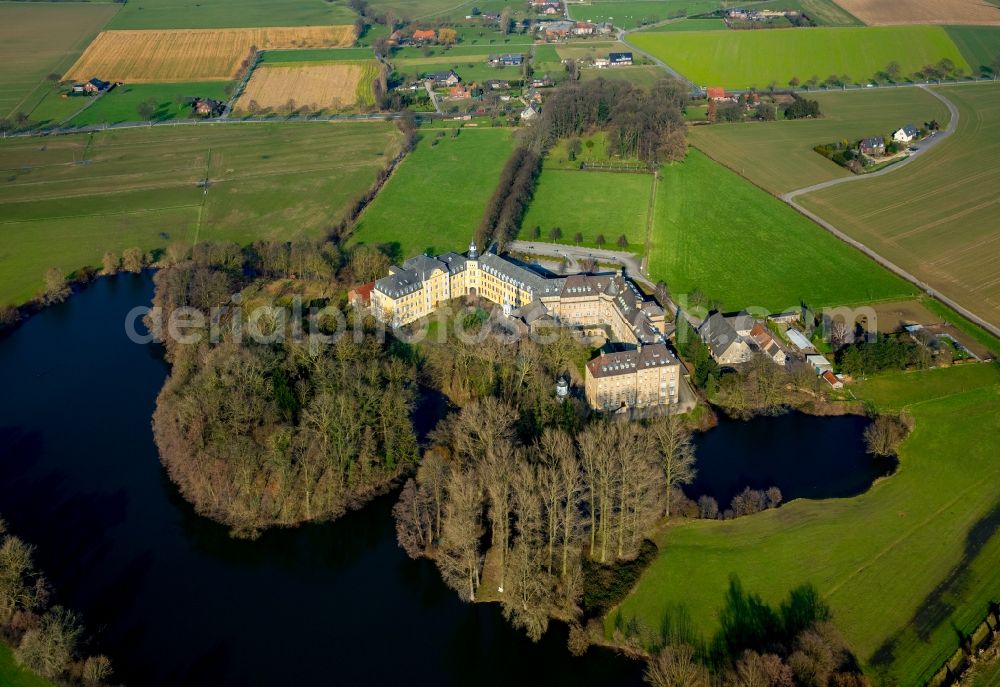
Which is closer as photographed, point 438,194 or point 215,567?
point 215,567

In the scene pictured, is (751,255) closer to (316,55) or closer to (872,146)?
(872,146)

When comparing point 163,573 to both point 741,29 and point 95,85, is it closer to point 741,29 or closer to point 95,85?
point 95,85

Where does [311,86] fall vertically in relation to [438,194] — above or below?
below

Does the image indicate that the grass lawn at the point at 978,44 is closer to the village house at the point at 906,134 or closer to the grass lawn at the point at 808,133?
the grass lawn at the point at 808,133

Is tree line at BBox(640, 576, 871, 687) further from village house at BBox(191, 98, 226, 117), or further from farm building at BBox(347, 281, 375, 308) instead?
village house at BBox(191, 98, 226, 117)

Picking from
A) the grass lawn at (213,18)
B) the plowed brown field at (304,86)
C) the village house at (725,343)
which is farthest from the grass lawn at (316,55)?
the village house at (725,343)

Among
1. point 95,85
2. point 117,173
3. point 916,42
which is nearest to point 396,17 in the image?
point 95,85

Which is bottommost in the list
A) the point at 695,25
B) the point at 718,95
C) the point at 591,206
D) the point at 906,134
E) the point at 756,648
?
the point at 695,25

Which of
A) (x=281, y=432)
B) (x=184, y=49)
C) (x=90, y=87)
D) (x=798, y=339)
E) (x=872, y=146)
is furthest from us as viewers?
(x=184, y=49)

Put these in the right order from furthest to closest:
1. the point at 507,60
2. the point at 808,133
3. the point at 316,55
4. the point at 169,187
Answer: the point at 507,60
the point at 316,55
the point at 808,133
the point at 169,187

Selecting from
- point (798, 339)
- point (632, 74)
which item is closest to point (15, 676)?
point (798, 339)
